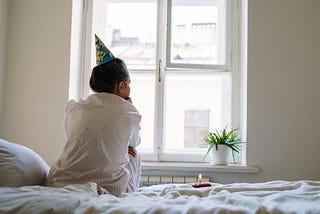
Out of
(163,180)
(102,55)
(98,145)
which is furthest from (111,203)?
(163,180)

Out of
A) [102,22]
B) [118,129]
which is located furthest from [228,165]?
[102,22]

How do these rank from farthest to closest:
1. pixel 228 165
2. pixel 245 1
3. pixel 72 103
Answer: pixel 245 1 < pixel 228 165 < pixel 72 103

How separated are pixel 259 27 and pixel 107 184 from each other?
1554 millimetres

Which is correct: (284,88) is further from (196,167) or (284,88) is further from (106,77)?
(106,77)

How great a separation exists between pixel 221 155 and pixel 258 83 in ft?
1.75

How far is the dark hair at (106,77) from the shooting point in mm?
1398

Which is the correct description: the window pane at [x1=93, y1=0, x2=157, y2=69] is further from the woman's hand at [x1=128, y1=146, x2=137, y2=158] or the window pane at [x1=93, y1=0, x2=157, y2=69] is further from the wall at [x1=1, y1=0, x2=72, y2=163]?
the woman's hand at [x1=128, y1=146, x2=137, y2=158]

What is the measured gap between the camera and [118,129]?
124cm

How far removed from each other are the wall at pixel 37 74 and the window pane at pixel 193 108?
2.45ft

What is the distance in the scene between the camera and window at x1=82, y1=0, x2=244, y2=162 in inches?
91.9

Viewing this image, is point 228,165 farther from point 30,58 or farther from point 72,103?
point 30,58

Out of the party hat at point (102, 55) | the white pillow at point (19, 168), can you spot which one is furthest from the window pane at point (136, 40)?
the white pillow at point (19, 168)

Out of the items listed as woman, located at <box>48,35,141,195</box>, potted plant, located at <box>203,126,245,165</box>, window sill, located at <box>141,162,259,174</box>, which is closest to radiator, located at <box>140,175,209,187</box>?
window sill, located at <box>141,162,259,174</box>

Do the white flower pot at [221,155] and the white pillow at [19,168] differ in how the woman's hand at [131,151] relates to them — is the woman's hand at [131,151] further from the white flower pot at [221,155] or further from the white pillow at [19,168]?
the white flower pot at [221,155]
